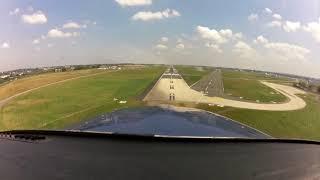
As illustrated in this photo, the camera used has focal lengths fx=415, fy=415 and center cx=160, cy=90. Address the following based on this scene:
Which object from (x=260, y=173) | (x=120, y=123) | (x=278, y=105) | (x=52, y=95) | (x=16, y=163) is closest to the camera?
(x=260, y=173)

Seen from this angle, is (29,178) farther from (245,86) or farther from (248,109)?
(248,109)

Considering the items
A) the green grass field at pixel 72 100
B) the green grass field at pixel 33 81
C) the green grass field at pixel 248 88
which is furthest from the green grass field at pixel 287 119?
the green grass field at pixel 33 81

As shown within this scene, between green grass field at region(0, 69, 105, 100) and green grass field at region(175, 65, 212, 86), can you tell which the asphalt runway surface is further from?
green grass field at region(175, 65, 212, 86)

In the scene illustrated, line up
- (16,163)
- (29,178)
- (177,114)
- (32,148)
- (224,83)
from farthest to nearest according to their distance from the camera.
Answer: (224,83) → (177,114) → (32,148) → (16,163) → (29,178)

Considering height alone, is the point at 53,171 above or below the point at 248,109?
above

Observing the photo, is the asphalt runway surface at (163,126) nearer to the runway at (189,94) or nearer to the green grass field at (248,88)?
the runway at (189,94)

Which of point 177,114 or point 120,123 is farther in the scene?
point 177,114

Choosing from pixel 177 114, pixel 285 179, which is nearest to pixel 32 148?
pixel 285 179
